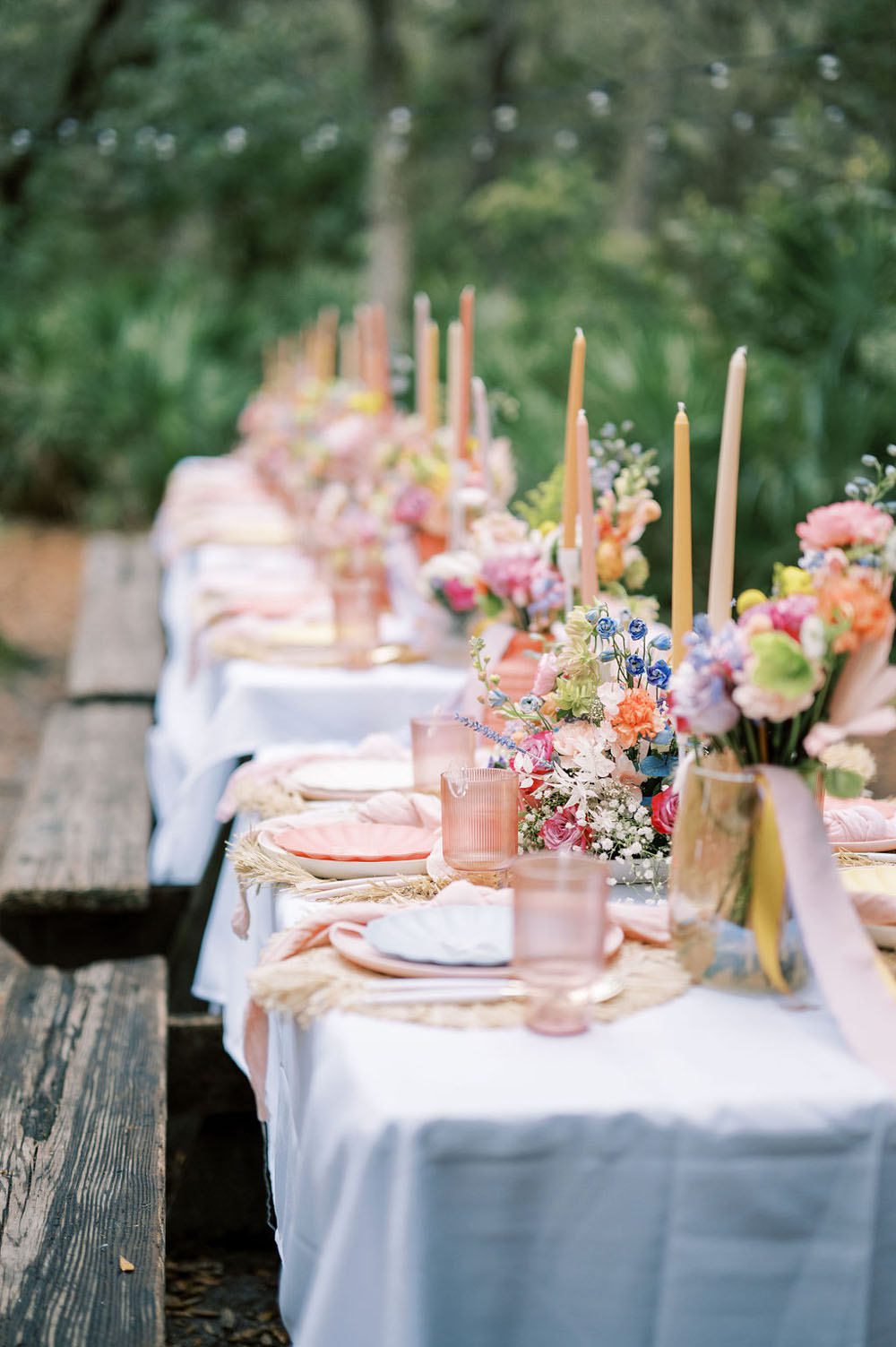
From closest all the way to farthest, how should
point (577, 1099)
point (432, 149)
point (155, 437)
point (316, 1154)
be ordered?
point (577, 1099) → point (316, 1154) → point (155, 437) → point (432, 149)

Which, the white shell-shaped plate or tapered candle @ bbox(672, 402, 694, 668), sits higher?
tapered candle @ bbox(672, 402, 694, 668)

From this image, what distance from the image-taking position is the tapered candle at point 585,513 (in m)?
2.30

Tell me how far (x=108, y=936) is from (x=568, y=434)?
1.84m

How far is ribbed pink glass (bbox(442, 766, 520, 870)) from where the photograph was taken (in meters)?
2.08

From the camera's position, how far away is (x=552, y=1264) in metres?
1.54

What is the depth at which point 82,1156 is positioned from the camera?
232 cm

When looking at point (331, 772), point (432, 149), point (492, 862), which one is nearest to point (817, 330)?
point (331, 772)

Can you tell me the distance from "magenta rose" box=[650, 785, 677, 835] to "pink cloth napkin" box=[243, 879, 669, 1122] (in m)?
0.13

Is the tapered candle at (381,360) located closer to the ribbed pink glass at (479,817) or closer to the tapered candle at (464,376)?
the tapered candle at (464,376)

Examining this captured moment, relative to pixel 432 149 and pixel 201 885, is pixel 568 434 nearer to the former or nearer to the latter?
pixel 201 885

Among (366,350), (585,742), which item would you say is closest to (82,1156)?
(585,742)

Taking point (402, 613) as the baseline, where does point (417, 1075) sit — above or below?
below

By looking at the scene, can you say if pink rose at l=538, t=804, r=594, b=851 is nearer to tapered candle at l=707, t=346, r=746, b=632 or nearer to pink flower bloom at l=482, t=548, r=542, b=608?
tapered candle at l=707, t=346, r=746, b=632

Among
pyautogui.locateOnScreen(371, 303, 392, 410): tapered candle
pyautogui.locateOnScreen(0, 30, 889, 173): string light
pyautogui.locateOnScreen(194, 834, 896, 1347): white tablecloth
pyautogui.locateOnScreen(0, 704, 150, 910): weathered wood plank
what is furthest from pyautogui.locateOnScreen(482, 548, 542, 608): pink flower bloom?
pyautogui.locateOnScreen(0, 30, 889, 173): string light
